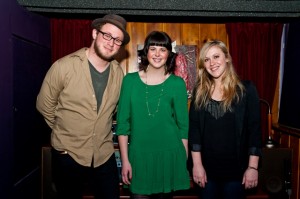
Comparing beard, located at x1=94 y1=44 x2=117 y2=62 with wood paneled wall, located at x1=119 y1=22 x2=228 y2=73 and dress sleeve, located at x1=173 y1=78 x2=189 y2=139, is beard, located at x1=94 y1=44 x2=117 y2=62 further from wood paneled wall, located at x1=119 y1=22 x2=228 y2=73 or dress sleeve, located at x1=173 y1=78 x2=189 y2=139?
wood paneled wall, located at x1=119 y1=22 x2=228 y2=73

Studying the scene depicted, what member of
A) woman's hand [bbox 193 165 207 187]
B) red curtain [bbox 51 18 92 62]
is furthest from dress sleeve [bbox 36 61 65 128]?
red curtain [bbox 51 18 92 62]

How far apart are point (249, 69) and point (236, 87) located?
1.69m

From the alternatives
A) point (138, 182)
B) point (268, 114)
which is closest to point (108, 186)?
point (138, 182)

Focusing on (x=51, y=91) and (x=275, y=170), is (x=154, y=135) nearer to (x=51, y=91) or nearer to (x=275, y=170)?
(x=51, y=91)

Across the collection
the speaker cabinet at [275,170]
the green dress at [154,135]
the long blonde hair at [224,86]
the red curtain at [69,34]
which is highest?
the red curtain at [69,34]

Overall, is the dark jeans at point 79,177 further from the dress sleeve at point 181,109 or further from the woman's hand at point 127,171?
the dress sleeve at point 181,109

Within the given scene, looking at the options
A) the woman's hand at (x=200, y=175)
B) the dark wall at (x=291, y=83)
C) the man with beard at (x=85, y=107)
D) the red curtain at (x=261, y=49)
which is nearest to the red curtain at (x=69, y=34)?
the man with beard at (x=85, y=107)

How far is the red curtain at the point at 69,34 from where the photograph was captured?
133 inches

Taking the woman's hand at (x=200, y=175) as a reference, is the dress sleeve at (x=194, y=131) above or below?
above

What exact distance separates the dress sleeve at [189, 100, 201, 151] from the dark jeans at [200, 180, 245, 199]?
0.24 m

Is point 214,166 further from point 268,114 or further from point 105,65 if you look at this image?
point 268,114

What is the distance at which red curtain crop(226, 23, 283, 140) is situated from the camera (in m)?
3.45

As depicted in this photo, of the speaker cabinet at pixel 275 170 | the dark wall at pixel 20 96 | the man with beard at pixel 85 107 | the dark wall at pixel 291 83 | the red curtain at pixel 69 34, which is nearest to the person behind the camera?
the man with beard at pixel 85 107

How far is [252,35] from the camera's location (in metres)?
3.45
